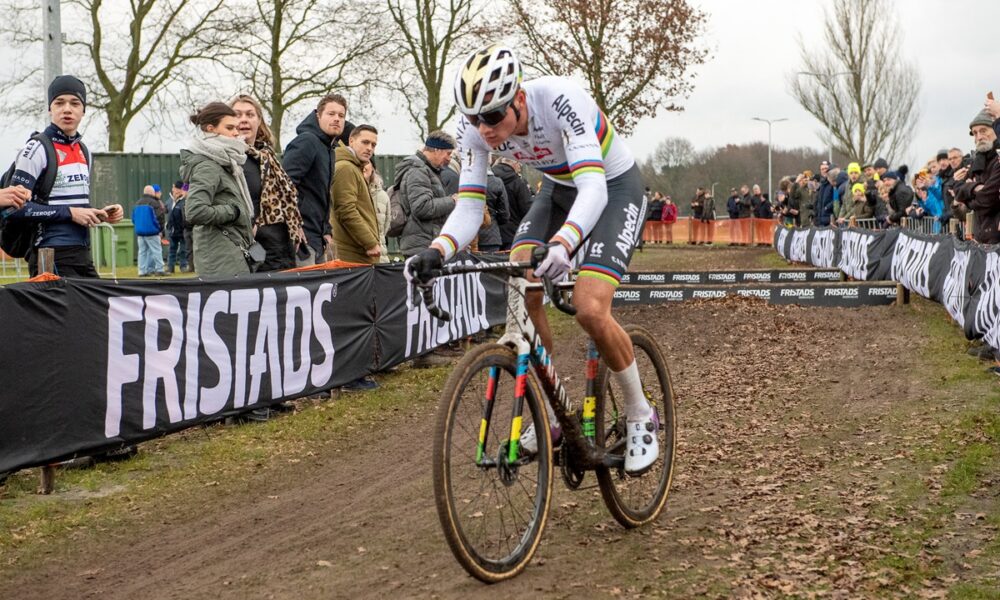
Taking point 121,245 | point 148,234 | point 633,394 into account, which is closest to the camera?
point 633,394

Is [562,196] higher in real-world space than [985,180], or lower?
lower

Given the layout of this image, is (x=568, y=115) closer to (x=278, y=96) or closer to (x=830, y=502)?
(x=830, y=502)

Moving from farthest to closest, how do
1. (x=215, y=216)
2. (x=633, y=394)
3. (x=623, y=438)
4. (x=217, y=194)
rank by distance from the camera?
(x=217, y=194) → (x=215, y=216) → (x=623, y=438) → (x=633, y=394)

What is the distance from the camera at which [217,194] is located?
8773 millimetres

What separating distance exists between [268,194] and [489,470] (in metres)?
5.33

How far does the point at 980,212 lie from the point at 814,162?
91850 millimetres

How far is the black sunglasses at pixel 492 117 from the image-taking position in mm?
4898

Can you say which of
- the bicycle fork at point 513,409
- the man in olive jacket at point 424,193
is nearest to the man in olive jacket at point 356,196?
the man in olive jacket at point 424,193

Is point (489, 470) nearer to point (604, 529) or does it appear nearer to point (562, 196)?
point (604, 529)

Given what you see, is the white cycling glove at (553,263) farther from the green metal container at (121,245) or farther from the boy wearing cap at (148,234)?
the green metal container at (121,245)

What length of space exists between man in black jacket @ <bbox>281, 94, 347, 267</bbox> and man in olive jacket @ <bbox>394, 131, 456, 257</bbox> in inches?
56.0

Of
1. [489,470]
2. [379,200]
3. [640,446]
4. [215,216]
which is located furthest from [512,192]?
[489,470]

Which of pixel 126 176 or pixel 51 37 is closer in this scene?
pixel 51 37

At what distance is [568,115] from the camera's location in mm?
5215
